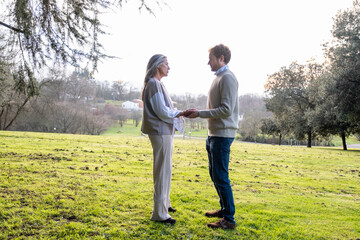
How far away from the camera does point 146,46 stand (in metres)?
7.18

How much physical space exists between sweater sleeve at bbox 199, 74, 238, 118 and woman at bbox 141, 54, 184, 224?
48cm

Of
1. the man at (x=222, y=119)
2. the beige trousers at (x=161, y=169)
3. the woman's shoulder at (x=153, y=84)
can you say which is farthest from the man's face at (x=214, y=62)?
the beige trousers at (x=161, y=169)

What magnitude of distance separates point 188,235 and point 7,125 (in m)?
39.3

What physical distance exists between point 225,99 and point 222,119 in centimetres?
30

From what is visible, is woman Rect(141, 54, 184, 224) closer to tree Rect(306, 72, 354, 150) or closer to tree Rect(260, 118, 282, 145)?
tree Rect(306, 72, 354, 150)

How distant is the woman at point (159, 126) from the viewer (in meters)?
3.85

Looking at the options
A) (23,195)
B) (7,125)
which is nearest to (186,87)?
(7,125)

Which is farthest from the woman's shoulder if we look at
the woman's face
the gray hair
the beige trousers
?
the beige trousers

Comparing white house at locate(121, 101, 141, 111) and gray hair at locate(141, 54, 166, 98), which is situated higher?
white house at locate(121, 101, 141, 111)

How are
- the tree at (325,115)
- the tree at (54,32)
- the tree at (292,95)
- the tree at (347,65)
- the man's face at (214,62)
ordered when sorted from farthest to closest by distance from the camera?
the tree at (292,95) → the tree at (325,115) → the tree at (347,65) → the tree at (54,32) → the man's face at (214,62)

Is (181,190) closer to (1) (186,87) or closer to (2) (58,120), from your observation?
(1) (186,87)

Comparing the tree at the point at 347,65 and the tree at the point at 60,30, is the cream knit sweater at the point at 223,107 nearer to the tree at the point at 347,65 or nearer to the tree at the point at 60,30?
the tree at the point at 60,30

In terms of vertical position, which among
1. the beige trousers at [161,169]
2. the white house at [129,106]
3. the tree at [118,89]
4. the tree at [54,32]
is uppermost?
the tree at [118,89]

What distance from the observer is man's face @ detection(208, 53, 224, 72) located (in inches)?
155
